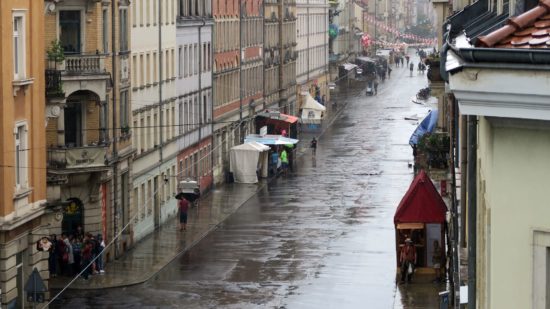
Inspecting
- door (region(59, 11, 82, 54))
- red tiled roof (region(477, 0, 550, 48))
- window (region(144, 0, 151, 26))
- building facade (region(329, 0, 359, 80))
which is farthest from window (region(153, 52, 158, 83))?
building facade (region(329, 0, 359, 80))

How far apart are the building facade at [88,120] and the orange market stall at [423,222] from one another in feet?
32.1

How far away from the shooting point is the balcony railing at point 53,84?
41.3 metres

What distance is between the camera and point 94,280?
1785 inches

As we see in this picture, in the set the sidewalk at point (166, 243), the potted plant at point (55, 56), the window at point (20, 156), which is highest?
the potted plant at point (55, 56)

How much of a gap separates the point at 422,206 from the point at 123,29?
48.3 feet

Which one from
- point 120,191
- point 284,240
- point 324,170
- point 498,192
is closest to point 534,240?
point 498,192

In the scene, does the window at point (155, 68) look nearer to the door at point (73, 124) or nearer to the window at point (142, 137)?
the window at point (142, 137)

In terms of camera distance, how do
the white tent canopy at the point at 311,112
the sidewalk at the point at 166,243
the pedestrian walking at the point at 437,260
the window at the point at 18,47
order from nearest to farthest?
the window at the point at 18,47, the pedestrian walking at the point at 437,260, the sidewalk at the point at 166,243, the white tent canopy at the point at 311,112

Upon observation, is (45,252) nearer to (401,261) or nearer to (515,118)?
(401,261)

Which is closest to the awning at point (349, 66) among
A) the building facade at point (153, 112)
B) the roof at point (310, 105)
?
the roof at point (310, 105)

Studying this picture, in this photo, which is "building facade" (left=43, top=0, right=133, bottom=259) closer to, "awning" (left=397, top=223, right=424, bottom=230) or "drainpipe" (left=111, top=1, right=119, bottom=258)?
"drainpipe" (left=111, top=1, right=119, bottom=258)

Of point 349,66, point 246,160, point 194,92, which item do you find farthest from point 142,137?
point 349,66

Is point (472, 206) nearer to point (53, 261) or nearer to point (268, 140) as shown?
point (53, 261)

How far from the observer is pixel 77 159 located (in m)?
45.8
